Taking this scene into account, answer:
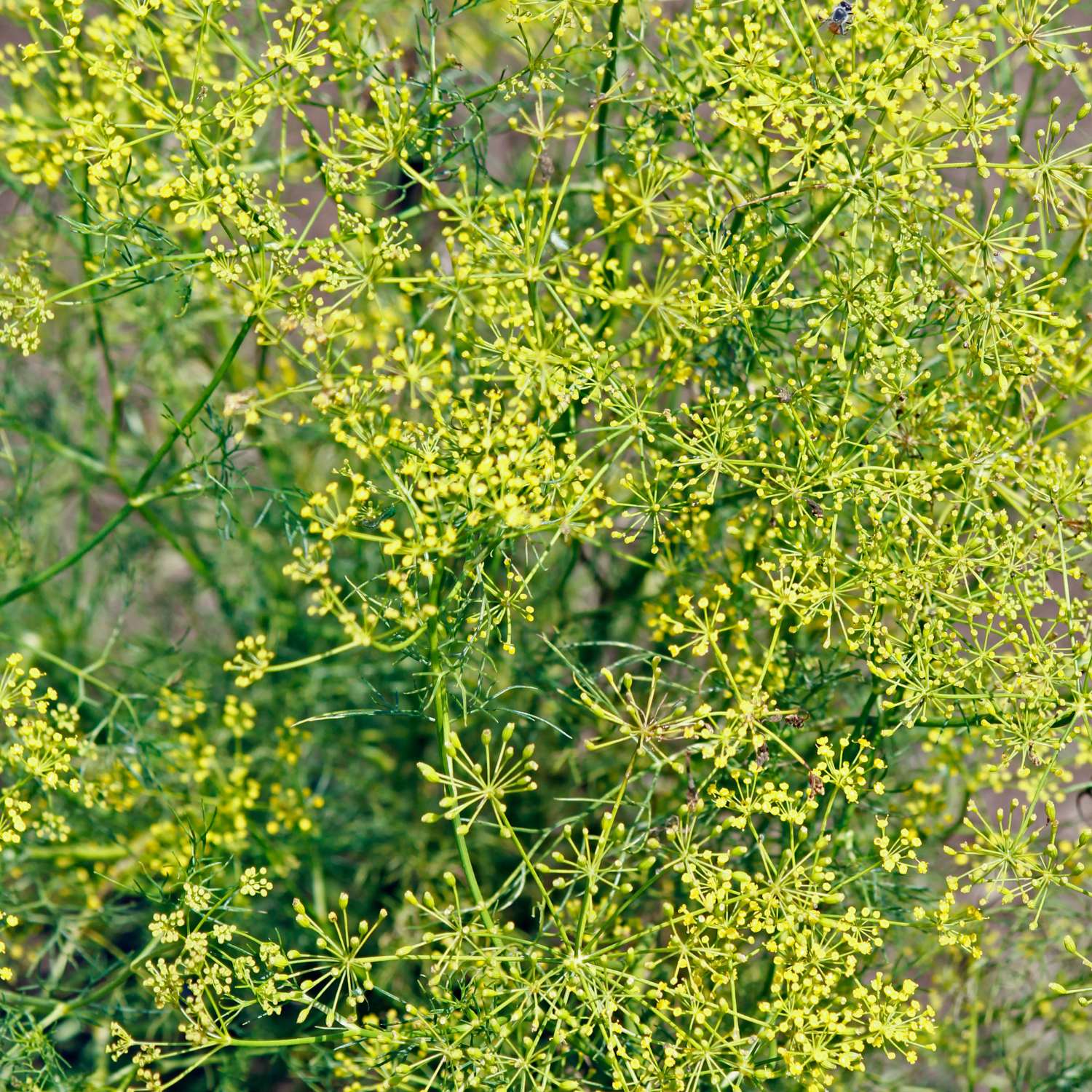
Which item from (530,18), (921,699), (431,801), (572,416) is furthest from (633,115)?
(431,801)

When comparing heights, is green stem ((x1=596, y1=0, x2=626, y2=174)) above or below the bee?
below

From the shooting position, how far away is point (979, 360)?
1608 millimetres

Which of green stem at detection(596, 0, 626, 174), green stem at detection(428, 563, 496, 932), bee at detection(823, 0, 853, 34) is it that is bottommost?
green stem at detection(428, 563, 496, 932)

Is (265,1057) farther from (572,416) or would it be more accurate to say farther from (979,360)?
(979,360)

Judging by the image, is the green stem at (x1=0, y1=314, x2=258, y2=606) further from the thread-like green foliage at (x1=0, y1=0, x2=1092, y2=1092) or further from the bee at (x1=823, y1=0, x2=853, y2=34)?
the bee at (x1=823, y1=0, x2=853, y2=34)

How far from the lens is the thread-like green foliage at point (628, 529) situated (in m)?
1.56

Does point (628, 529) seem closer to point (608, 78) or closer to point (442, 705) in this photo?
point (442, 705)

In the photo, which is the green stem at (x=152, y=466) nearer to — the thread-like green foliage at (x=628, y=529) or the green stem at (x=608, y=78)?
the thread-like green foliage at (x=628, y=529)

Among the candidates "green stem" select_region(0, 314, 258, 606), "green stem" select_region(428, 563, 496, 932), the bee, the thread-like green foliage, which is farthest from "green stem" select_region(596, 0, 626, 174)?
"green stem" select_region(428, 563, 496, 932)

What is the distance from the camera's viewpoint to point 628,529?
1.99m

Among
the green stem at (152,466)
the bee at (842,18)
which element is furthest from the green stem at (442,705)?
the bee at (842,18)

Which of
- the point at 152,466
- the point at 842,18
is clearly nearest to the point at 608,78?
the point at 842,18

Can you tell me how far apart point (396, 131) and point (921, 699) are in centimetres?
115

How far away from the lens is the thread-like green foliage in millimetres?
1557
